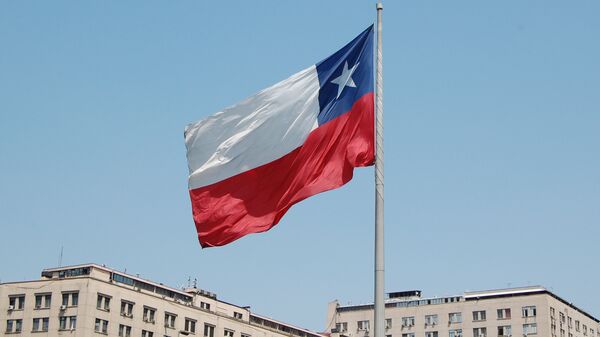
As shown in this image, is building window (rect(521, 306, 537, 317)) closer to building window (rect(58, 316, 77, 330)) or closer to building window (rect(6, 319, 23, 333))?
building window (rect(58, 316, 77, 330))

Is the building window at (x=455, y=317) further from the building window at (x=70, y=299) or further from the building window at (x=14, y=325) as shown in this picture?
the building window at (x=14, y=325)

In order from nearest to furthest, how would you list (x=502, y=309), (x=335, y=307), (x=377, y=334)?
(x=377, y=334)
(x=502, y=309)
(x=335, y=307)

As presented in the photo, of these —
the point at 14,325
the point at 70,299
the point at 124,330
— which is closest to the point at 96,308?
the point at 70,299

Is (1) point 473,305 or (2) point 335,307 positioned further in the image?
(2) point 335,307

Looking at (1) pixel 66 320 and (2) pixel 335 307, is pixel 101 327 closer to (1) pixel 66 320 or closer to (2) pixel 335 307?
Result: (1) pixel 66 320

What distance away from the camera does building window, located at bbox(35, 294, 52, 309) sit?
404ft

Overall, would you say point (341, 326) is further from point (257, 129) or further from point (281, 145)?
point (281, 145)

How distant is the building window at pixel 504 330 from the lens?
6599 inches

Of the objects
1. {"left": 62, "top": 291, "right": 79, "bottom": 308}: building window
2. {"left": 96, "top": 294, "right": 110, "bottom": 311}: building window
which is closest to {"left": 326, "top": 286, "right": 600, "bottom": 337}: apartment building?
{"left": 96, "top": 294, "right": 110, "bottom": 311}: building window

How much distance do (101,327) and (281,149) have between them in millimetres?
98777

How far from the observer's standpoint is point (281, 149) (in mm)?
27078

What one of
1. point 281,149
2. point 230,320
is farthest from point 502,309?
point 281,149

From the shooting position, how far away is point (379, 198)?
80.5 feet

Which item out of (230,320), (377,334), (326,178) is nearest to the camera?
(377,334)
